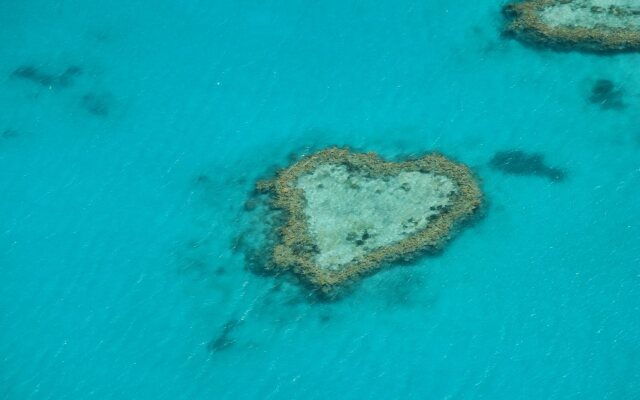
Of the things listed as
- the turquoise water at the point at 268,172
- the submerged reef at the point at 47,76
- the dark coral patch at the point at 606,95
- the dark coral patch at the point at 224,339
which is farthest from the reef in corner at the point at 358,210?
the submerged reef at the point at 47,76

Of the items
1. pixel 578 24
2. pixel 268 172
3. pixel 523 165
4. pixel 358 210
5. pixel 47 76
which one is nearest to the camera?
pixel 358 210

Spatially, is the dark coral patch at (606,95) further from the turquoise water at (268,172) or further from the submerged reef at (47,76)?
the submerged reef at (47,76)

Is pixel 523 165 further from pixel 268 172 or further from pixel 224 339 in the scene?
pixel 224 339

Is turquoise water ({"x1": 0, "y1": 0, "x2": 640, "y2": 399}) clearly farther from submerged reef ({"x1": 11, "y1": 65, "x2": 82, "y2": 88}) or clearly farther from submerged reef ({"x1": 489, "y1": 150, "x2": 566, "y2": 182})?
submerged reef ({"x1": 489, "y1": 150, "x2": 566, "y2": 182})

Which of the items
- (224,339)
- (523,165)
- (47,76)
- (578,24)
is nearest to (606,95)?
(578,24)

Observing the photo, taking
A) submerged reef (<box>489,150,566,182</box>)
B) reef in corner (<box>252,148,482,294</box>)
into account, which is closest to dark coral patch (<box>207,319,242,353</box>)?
reef in corner (<box>252,148,482,294</box>)

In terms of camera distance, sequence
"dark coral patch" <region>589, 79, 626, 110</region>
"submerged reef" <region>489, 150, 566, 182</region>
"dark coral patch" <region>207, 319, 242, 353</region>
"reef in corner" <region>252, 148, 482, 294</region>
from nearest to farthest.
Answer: "dark coral patch" <region>207, 319, 242, 353</region>, "reef in corner" <region>252, 148, 482, 294</region>, "submerged reef" <region>489, 150, 566, 182</region>, "dark coral patch" <region>589, 79, 626, 110</region>

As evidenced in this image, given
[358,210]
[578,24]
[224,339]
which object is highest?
[224,339]
